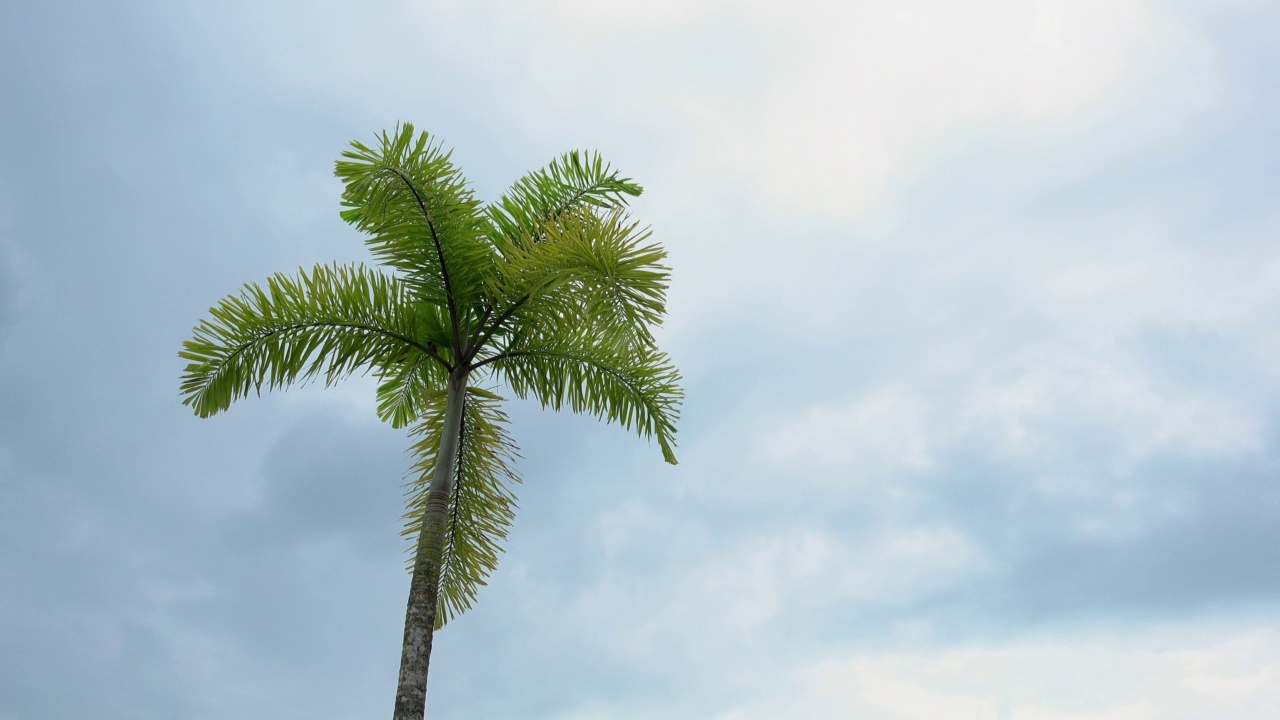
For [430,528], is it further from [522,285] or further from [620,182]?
[620,182]

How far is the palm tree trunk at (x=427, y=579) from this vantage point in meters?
9.03

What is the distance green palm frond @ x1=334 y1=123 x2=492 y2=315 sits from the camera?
372 inches

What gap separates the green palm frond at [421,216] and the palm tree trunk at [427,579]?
1126mm

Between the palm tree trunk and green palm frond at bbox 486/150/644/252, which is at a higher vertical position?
green palm frond at bbox 486/150/644/252

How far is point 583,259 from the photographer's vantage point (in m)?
9.18

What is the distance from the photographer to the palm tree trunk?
9031mm

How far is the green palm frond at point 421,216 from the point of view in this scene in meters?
9.44

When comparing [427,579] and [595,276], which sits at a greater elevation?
[595,276]

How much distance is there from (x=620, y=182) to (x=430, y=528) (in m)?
4.64

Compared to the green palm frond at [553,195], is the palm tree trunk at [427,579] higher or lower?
lower

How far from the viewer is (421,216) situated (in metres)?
9.89

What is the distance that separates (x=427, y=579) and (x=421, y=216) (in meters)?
3.66

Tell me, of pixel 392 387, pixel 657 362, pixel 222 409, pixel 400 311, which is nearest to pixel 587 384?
pixel 657 362

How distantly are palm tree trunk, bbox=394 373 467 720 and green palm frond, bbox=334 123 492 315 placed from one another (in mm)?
1126
